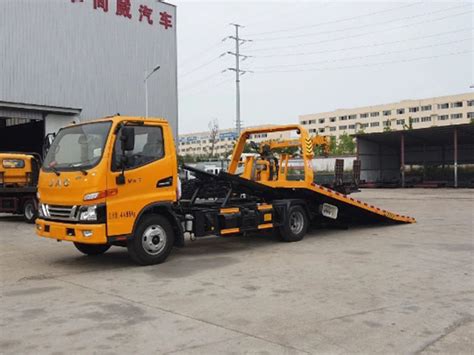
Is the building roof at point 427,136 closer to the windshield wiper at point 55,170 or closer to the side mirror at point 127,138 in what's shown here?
the side mirror at point 127,138

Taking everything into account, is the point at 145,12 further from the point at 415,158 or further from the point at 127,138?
the point at 415,158

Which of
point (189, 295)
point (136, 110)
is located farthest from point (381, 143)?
point (189, 295)

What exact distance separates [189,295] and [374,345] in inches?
95.7

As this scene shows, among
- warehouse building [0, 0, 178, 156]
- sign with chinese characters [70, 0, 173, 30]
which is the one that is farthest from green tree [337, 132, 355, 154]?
sign with chinese characters [70, 0, 173, 30]

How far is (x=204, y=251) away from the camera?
29.9 feet

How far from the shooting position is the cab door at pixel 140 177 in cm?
700

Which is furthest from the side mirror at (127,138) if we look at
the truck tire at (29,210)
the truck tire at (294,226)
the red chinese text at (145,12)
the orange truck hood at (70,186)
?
the red chinese text at (145,12)

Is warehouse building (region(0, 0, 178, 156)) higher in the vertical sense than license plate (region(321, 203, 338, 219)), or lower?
higher

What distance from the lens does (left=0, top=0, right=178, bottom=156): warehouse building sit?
22.7 metres

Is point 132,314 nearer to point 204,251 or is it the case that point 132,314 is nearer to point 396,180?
point 204,251

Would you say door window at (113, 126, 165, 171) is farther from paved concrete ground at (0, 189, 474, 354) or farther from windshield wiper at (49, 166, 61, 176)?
paved concrete ground at (0, 189, 474, 354)

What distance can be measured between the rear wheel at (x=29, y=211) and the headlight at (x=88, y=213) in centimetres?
861

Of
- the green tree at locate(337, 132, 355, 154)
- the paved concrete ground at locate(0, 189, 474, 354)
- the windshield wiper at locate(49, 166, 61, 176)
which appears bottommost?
the paved concrete ground at locate(0, 189, 474, 354)

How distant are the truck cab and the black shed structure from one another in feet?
101
